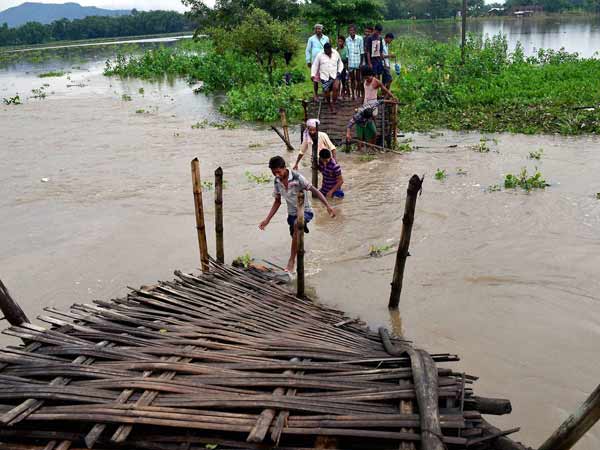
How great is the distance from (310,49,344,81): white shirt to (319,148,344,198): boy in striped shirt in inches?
139

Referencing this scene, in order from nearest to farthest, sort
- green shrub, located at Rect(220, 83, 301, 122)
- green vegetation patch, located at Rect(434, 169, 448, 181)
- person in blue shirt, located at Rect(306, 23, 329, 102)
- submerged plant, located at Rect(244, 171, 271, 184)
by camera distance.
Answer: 1. green vegetation patch, located at Rect(434, 169, 448, 181)
2. submerged plant, located at Rect(244, 171, 271, 184)
3. person in blue shirt, located at Rect(306, 23, 329, 102)
4. green shrub, located at Rect(220, 83, 301, 122)

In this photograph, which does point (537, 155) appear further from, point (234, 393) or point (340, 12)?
point (340, 12)

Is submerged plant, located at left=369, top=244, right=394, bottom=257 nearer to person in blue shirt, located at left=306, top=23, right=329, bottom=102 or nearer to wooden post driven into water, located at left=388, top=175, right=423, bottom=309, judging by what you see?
wooden post driven into water, located at left=388, top=175, right=423, bottom=309

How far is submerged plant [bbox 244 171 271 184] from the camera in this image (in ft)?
33.1

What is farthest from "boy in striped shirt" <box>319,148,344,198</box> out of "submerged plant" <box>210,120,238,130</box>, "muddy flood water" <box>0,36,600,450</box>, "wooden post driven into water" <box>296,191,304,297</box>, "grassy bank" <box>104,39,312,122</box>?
"submerged plant" <box>210,120,238,130</box>

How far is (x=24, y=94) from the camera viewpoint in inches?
952

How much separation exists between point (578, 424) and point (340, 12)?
19538mm

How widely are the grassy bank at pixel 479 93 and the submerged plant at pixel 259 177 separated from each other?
4.45 m

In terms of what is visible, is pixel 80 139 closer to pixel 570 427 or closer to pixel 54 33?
pixel 570 427

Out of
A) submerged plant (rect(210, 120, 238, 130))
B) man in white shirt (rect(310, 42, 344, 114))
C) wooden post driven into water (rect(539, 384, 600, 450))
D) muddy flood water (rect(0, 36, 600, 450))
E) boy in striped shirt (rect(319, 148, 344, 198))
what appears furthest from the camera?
submerged plant (rect(210, 120, 238, 130))

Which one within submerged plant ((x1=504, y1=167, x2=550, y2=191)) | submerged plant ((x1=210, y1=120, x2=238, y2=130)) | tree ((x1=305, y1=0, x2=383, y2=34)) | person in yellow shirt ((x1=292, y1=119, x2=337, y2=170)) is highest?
tree ((x1=305, y1=0, x2=383, y2=34))

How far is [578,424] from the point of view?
2434 mm

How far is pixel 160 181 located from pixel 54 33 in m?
66.8

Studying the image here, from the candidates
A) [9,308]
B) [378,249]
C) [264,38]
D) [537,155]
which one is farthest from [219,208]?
[264,38]
